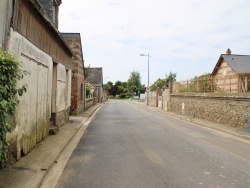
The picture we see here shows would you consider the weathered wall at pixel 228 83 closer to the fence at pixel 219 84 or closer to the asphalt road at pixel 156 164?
the fence at pixel 219 84

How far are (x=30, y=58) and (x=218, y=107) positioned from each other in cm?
1305

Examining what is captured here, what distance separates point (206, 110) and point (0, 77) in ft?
56.1

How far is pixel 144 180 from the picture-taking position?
5730 millimetres

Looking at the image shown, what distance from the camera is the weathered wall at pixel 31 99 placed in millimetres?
6738

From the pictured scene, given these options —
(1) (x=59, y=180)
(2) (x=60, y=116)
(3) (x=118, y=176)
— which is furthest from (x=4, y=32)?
(2) (x=60, y=116)

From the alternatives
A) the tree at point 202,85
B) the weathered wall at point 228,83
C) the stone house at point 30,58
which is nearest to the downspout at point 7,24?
the stone house at point 30,58

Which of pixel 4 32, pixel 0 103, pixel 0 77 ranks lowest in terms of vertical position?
pixel 0 103

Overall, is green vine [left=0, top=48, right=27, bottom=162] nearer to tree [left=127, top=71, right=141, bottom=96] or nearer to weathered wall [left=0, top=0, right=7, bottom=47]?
weathered wall [left=0, top=0, right=7, bottom=47]

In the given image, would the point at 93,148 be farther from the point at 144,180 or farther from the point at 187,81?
the point at 187,81

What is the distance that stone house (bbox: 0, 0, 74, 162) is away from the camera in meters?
6.34

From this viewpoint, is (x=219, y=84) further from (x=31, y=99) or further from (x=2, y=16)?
(x=2, y=16)

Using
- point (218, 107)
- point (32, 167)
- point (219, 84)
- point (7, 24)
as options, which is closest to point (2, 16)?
point (7, 24)

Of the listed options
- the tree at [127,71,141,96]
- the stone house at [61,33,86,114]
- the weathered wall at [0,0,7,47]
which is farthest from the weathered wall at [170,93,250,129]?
the tree at [127,71,141,96]

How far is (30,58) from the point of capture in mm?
7945
